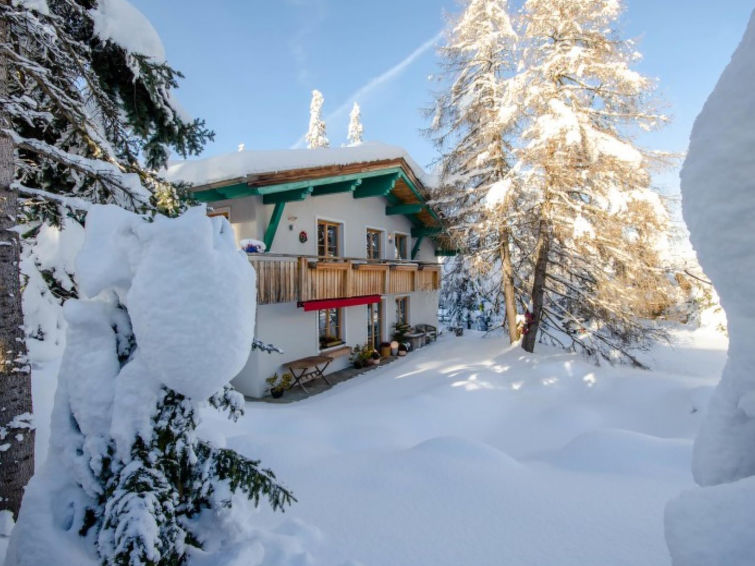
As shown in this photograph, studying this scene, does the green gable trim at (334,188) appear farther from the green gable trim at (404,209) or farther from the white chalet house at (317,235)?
the green gable trim at (404,209)

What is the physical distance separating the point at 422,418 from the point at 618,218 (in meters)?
7.68

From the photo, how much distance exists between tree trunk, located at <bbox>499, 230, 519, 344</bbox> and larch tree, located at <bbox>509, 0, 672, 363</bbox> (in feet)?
3.87

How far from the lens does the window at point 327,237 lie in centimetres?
1194

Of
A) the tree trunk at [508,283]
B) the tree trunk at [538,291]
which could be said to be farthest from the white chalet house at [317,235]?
the tree trunk at [538,291]

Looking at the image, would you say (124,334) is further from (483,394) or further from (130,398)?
(483,394)

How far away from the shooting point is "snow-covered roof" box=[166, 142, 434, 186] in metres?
8.48

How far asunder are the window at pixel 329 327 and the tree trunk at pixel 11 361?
27.6ft

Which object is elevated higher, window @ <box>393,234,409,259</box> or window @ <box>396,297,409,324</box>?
window @ <box>393,234,409,259</box>

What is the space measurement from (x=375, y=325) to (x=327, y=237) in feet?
14.4

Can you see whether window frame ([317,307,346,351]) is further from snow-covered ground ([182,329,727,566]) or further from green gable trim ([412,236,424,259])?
green gable trim ([412,236,424,259])

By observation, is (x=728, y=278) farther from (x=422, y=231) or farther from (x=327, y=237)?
(x=422, y=231)

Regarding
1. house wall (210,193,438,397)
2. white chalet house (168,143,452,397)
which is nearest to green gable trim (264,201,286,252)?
white chalet house (168,143,452,397)

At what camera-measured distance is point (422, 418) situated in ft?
23.9

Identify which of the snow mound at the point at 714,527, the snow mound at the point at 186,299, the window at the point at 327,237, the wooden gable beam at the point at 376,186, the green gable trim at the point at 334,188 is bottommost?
the snow mound at the point at 714,527
